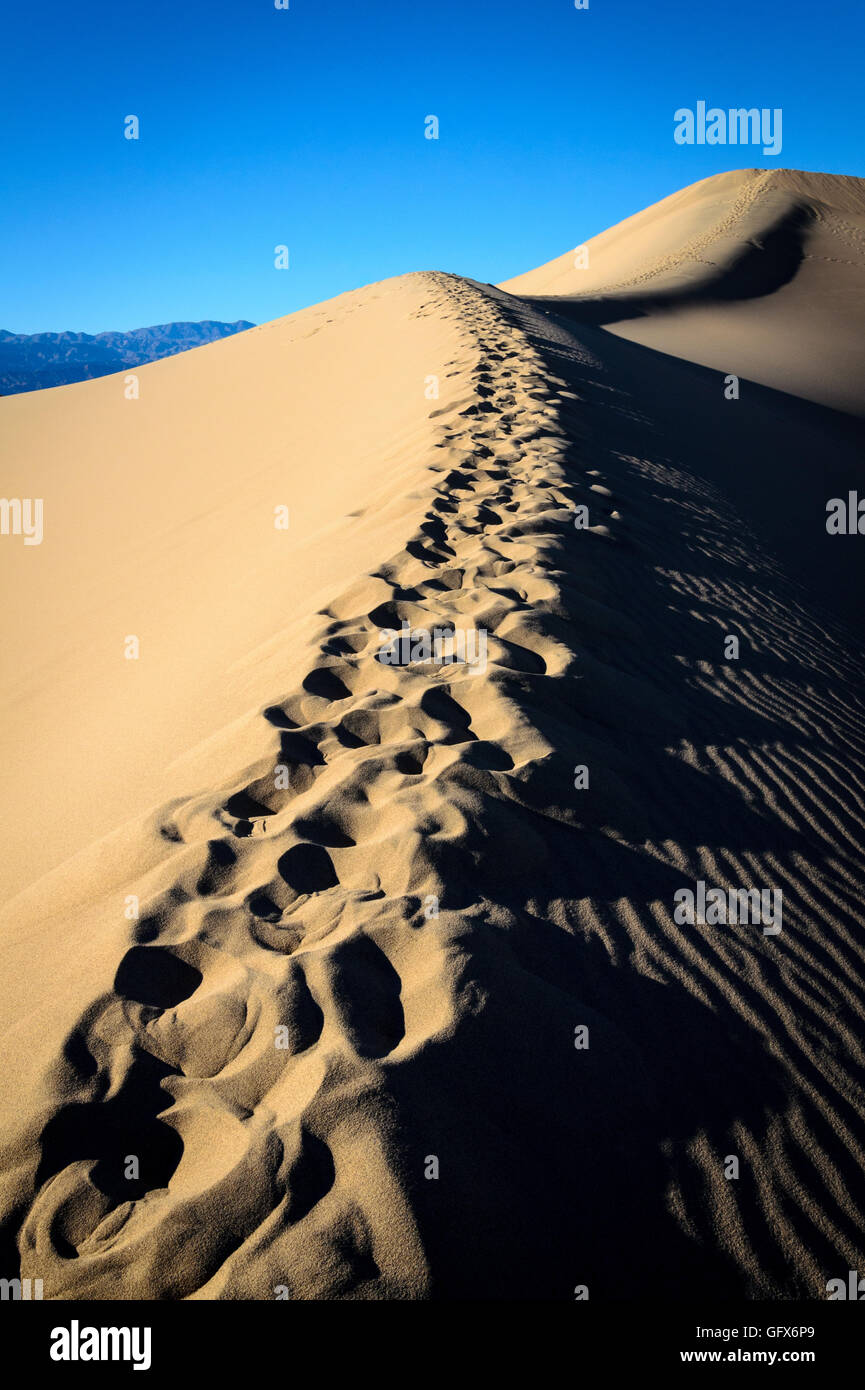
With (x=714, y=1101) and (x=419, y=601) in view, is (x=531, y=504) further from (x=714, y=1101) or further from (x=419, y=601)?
(x=714, y=1101)

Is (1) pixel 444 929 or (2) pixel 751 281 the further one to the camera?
(2) pixel 751 281

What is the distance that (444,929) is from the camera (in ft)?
7.47

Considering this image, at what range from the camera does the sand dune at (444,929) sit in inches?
69.1

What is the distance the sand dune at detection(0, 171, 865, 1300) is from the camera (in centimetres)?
175

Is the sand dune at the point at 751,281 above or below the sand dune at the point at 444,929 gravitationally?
above

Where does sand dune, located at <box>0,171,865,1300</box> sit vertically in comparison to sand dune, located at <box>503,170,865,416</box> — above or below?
below

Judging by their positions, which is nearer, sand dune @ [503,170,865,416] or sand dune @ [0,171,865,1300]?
sand dune @ [0,171,865,1300]

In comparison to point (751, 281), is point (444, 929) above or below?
below

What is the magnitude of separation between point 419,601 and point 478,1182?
9.84ft

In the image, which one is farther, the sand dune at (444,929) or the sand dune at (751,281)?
the sand dune at (751,281)
